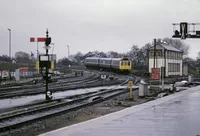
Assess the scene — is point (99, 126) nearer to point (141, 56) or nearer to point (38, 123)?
point (38, 123)

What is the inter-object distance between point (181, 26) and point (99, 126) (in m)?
21.1

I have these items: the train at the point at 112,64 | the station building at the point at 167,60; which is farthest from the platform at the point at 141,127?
the station building at the point at 167,60

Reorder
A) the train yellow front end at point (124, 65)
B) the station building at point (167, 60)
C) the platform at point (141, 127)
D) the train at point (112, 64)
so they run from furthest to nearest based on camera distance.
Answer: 1. the station building at point (167, 60)
2. the train at point (112, 64)
3. the train yellow front end at point (124, 65)
4. the platform at point (141, 127)

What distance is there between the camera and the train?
70062mm

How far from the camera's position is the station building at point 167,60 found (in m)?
79.6

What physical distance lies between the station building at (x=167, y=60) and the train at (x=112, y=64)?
6601 mm

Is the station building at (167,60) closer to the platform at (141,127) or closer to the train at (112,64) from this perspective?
the train at (112,64)

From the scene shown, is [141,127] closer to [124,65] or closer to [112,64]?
[124,65]

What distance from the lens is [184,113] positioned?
1441 centimetres

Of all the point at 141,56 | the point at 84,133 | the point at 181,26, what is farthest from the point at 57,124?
the point at 141,56

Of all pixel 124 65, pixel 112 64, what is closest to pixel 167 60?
pixel 112 64

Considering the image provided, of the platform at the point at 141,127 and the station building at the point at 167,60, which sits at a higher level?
the station building at the point at 167,60

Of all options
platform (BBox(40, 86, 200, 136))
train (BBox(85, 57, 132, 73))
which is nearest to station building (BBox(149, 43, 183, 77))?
train (BBox(85, 57, 132, 73))

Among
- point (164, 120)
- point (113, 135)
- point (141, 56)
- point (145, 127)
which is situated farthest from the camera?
point (141, 56)
